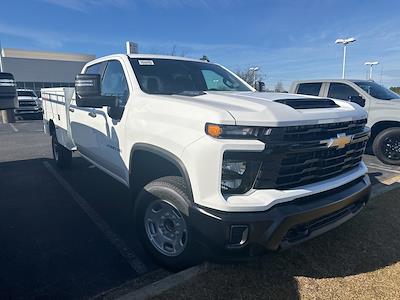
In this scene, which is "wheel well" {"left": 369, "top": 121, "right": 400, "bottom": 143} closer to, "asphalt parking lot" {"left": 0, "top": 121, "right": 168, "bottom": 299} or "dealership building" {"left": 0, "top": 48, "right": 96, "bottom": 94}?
"asphalt parking lot" {"left": 0, "top": 121, "right": 168, "bottom": 299}

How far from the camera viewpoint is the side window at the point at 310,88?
865 cm

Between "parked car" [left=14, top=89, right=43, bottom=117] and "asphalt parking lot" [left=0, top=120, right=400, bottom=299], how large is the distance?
15.0 metres

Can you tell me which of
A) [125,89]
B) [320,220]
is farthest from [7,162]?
[320,220]

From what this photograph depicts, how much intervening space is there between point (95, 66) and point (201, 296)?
3728mm

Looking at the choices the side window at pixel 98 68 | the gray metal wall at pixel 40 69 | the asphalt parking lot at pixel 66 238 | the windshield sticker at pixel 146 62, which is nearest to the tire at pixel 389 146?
the asphalt parking lot at pixel 66 238

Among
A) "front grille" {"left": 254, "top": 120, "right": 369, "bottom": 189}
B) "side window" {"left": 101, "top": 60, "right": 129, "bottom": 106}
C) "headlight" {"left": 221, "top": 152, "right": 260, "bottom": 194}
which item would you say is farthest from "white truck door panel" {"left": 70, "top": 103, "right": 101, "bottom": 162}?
"front grille" {"left": 254, "top": 120, "right": 369, "bottom": 189}

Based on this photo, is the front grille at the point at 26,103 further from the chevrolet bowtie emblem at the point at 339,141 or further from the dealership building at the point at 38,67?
the chevrolet bowtie emblem at the point at 339,141

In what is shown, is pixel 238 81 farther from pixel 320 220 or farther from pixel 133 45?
pixel 133 45

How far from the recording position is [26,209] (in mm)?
4598

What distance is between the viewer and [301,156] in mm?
2539

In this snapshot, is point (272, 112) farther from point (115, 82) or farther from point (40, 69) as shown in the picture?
point (40, 69)

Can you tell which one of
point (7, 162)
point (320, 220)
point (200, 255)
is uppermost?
point (320, 220)

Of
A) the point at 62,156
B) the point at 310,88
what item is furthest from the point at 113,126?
the point at 310,88

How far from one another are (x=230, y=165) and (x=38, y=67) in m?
46.6
